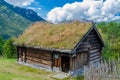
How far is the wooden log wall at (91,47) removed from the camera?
22650 mm

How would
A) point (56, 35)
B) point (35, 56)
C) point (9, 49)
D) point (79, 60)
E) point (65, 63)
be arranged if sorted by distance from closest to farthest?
1. point (79, 60)
2. point (56, 35)
3. point (65, 63)
4. point (35, 56)
5. point (9, 49)

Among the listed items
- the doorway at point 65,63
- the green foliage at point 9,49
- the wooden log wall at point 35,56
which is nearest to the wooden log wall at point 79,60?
the doorway at point 65,63

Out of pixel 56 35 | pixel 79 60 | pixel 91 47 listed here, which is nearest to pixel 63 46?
pixel 79 60

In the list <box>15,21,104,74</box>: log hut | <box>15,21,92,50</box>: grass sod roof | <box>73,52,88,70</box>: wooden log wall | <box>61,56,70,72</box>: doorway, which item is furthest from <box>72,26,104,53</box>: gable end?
<box>61,56,70,72</box>: doorway

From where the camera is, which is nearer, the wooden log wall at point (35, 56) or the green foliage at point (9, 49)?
the wooden log wall at point (35, 56)

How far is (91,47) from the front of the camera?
24219 millimetres

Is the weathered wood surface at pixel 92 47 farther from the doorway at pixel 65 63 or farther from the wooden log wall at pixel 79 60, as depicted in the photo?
the doorway at pixel 65 63

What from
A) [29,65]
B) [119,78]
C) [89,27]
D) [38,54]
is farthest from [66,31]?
[119,78]

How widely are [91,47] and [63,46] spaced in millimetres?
4197

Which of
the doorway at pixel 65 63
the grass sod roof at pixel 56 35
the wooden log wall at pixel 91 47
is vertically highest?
the grass sod roof at pixel 56 35

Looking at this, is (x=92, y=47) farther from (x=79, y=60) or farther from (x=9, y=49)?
(x=9, y=49)

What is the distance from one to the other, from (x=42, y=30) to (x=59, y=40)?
15.2 feet

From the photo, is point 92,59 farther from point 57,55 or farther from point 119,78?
point 119,78

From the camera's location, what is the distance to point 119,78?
46.6 feet
